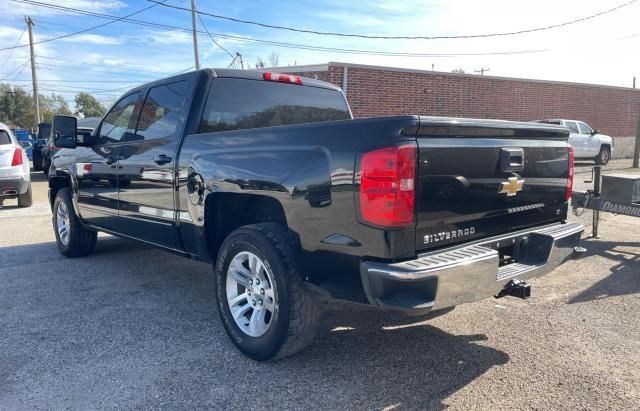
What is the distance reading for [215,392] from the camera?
9.75 feet

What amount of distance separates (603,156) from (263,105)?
19811mm

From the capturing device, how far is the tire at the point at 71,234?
609cm

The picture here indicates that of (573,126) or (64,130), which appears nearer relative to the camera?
(64,130)

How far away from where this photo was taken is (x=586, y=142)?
1916 centimetres

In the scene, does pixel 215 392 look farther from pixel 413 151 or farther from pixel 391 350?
pixel 413 151

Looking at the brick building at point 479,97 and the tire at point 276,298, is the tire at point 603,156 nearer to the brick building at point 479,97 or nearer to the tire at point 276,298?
the brick building at point 479,97

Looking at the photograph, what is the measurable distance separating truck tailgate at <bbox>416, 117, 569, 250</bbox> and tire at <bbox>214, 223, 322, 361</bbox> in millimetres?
798

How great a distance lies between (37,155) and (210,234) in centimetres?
1919


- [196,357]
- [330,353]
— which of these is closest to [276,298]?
[330,353]

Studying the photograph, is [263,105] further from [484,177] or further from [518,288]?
[518,288]

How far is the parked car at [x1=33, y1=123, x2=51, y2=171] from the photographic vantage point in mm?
17869

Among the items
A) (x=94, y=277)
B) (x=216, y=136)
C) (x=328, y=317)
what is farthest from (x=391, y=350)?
(x=94, y=277)

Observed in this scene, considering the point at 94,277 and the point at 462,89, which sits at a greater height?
the point at 462,89

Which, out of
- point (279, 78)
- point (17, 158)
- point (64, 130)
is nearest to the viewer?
point (279, 78)
